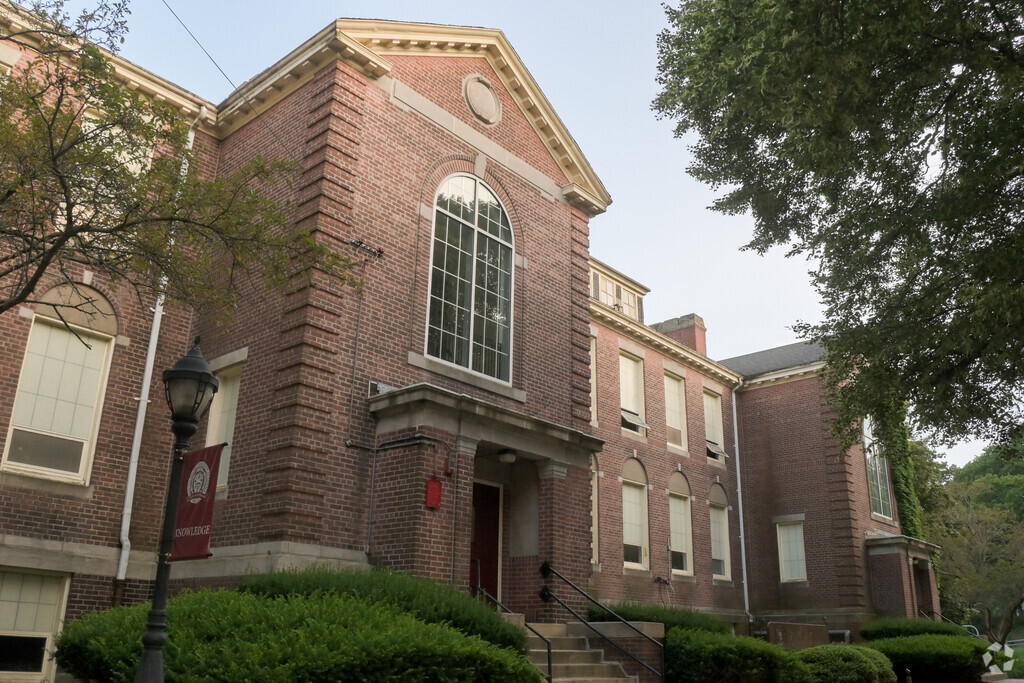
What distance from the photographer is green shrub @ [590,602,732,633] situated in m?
15.3

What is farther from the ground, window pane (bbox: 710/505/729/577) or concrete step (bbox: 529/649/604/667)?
window pane (bbox: 710/505/729/577)

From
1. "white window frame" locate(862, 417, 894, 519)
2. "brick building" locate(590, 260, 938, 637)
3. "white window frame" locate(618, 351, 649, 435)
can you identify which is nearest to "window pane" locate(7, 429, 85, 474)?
"brick building" locate(590, 260, 938, 637)

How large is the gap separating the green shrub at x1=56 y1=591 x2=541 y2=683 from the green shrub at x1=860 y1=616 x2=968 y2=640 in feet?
66.0

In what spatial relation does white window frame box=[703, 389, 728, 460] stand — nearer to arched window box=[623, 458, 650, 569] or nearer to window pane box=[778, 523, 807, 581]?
window pane box=[778, 523, 807, 581]

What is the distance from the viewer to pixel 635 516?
26.2 metres

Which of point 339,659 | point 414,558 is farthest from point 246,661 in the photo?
point 414,558

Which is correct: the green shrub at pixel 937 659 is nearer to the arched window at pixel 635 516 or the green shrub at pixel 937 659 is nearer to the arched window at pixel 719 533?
the arched window at pixel 635 516

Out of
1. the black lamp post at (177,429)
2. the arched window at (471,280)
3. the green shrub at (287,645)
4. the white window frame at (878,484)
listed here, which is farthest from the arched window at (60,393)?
the white window frame at (878,484)

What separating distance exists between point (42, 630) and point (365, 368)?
20.8ft

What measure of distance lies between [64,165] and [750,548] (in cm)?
2680

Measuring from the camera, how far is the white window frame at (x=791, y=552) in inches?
1181

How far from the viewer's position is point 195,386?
796 centimetres

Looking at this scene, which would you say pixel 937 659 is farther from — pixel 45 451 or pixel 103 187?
pixel 103 187

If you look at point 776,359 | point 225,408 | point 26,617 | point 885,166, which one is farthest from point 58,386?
point 776,359
